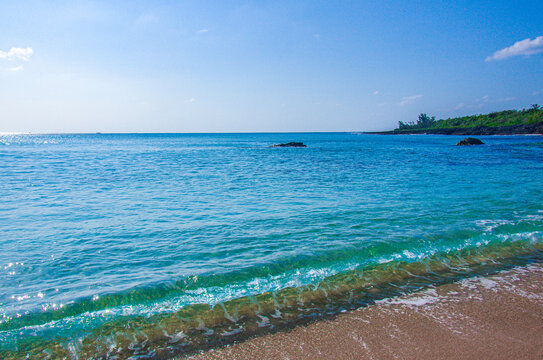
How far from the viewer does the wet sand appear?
447 centimetres

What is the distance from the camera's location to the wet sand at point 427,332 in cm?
447

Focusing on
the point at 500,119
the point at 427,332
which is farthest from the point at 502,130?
the point at 427,332

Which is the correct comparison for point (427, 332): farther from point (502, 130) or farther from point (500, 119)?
point (500, 119)

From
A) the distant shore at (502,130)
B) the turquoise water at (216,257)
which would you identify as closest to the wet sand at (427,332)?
the turquoise water at (216,257)

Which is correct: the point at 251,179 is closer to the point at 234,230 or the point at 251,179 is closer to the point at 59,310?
the point at 234,230

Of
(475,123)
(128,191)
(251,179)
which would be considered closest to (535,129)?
(475,123)

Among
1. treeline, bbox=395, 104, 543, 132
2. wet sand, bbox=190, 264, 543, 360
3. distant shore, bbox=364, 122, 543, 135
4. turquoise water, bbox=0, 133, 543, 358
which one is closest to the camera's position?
wet sand, bbox=190, 264, 543, 360

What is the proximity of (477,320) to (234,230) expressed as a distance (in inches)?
286

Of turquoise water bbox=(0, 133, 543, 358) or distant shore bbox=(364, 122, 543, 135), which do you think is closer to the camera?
turquoise water bbox=(0, 133, 543, 358)

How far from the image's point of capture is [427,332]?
4.98m

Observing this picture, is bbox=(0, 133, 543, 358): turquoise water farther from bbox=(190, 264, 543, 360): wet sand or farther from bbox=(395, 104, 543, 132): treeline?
bbox=(395, 104, 543, 132): treeline

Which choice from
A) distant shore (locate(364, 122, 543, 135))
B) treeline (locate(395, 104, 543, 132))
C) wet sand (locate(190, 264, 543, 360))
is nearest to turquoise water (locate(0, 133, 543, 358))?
wet sand (locate(190, 264, 543, 360))

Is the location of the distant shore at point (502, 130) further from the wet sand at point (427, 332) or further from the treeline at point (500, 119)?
the wet sand at point (427, 332)

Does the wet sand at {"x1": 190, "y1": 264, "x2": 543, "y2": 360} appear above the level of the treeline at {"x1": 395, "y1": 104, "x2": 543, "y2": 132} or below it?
below
